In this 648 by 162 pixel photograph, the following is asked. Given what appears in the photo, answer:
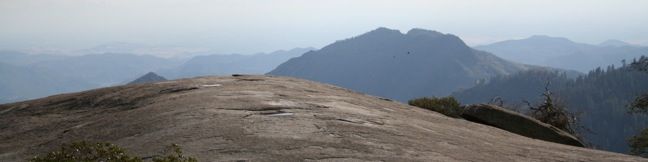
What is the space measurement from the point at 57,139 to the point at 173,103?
3.58 metres

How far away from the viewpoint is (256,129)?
13523 millimetres

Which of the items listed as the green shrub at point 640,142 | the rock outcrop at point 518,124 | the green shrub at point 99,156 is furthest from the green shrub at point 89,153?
the green shrub at point 640,142

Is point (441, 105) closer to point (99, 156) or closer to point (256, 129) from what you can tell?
point (256, 129)

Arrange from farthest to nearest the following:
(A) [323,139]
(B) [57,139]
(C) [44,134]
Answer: (C) [44,134] < (B) [57,139] < (A) [323,139]

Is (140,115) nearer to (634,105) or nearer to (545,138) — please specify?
(545,138)

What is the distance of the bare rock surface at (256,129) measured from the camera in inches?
472

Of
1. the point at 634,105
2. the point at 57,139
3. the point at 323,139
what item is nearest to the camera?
the point at 323,139

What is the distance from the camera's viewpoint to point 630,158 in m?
14.7

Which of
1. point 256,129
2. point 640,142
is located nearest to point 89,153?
point 256,129

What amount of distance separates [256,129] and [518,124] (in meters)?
16.2

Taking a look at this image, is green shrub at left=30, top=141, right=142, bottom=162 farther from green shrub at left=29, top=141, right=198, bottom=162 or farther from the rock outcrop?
the rock outcrop

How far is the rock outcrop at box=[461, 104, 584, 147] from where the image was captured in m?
24.2

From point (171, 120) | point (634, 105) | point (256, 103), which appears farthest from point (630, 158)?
point (634, 105)

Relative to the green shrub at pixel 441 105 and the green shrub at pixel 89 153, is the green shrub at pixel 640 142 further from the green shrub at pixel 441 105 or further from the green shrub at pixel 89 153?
the green shrub at pixel 89 153
